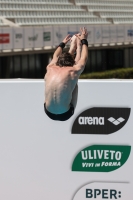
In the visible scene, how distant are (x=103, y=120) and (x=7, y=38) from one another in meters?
21.8

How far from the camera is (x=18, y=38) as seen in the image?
25375 mm

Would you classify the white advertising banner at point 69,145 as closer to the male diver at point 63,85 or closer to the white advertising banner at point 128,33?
the male diver at point 63,85

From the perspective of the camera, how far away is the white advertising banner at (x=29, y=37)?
25828mm

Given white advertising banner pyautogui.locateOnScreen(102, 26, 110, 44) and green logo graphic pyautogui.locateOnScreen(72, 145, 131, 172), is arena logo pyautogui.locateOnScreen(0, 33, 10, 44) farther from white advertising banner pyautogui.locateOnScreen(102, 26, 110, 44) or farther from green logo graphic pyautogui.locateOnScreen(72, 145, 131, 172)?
green logo graphic pyautogui.locateOnScreen(72, 145, 131, 172)

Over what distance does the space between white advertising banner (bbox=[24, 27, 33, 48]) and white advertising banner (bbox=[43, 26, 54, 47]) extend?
950 mm

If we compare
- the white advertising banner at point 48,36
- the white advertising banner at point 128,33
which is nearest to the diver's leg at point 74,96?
the white advertising banner at point 48,36

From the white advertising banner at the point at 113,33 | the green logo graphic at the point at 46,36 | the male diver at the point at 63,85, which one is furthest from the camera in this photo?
the white advertising banner at the point at 113,33

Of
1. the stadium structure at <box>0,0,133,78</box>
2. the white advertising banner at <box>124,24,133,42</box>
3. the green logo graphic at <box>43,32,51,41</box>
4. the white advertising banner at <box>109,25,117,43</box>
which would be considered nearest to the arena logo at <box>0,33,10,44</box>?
the stadium structure at <box>0,0,133,78</box>

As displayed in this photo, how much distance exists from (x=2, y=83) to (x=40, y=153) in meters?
0.56

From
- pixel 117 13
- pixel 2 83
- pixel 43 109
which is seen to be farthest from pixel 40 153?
pixel 117 13

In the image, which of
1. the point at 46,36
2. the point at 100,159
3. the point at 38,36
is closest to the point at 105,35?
the point at 46,36

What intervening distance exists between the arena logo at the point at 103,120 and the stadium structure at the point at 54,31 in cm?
2128

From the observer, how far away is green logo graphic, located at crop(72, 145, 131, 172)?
10.9ft

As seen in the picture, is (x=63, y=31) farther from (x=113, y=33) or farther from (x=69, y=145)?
(x=69, y=145)
